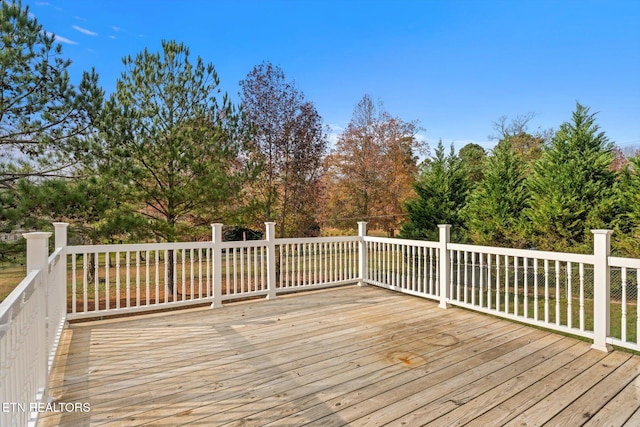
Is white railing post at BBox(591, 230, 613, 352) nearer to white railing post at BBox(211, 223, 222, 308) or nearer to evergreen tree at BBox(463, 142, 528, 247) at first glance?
evergreen tree at BBox(463, 142, 528, 247)

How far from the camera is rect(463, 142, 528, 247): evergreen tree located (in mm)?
6613

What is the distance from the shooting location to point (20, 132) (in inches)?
229

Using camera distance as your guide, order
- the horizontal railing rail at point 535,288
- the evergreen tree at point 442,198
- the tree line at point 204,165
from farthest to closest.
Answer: the evergreen tree at point 442,198
the tree line at point 204,165
the horizontal railing rail at point 535,288

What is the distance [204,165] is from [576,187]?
7117 mm

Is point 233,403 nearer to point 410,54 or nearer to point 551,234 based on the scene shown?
point 551,234

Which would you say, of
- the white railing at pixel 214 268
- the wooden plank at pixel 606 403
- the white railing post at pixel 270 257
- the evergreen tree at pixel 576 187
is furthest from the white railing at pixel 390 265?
the wooden plank at pixel 606 403

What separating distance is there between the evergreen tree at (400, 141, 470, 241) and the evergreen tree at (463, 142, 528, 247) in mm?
431

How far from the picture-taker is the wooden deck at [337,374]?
1943mm

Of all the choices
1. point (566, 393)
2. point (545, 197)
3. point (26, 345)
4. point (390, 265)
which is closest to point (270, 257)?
point (390, 265)

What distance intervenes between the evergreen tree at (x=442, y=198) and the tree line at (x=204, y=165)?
0.02 m

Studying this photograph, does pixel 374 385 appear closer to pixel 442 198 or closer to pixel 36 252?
pixel 36 252

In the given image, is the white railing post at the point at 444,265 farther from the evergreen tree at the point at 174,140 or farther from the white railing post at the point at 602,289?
the evergreen tree at the point at 174,140

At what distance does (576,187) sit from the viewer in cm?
575

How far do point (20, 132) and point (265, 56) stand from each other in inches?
219
